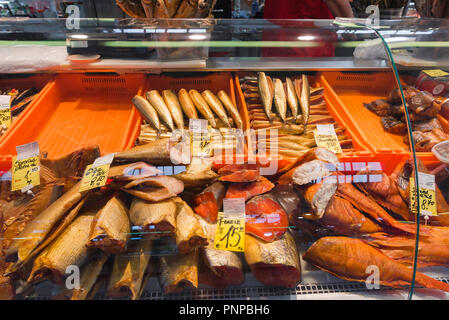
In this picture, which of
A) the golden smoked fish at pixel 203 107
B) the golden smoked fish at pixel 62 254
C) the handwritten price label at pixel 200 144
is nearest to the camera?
the golden smoked fish at pixel 62 254

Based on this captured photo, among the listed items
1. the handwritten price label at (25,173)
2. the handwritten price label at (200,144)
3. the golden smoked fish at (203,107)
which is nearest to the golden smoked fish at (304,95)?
the golden smoked fish at (203,107)

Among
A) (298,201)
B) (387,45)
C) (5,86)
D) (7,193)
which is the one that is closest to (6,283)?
(7,193)

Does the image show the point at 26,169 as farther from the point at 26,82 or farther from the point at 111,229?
the point at 26,82

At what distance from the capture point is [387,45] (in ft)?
5.90

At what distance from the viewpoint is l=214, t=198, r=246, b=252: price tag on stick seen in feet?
4.17

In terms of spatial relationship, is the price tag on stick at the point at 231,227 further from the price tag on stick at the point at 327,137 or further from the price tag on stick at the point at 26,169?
the price tag on stick at the point at 26,169

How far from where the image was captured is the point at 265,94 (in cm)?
236

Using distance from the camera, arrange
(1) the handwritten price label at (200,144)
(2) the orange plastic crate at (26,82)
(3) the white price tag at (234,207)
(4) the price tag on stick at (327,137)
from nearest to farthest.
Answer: (3) the white price tag at (234,207)
(1) the handwritten price label at (200,144)
(4) the price tag on stick at (327,137)
(2) the orange plastic crate at (26,82)

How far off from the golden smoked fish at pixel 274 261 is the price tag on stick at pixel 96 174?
75 centimetres

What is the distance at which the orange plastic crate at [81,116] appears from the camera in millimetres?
2125

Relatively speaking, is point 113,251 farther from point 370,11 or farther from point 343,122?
point 370,11

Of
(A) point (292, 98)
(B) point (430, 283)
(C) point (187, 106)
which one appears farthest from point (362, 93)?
(B) point (430, 283)

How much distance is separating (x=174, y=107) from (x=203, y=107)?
0.24m

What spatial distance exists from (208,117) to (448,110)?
195 centimetres
